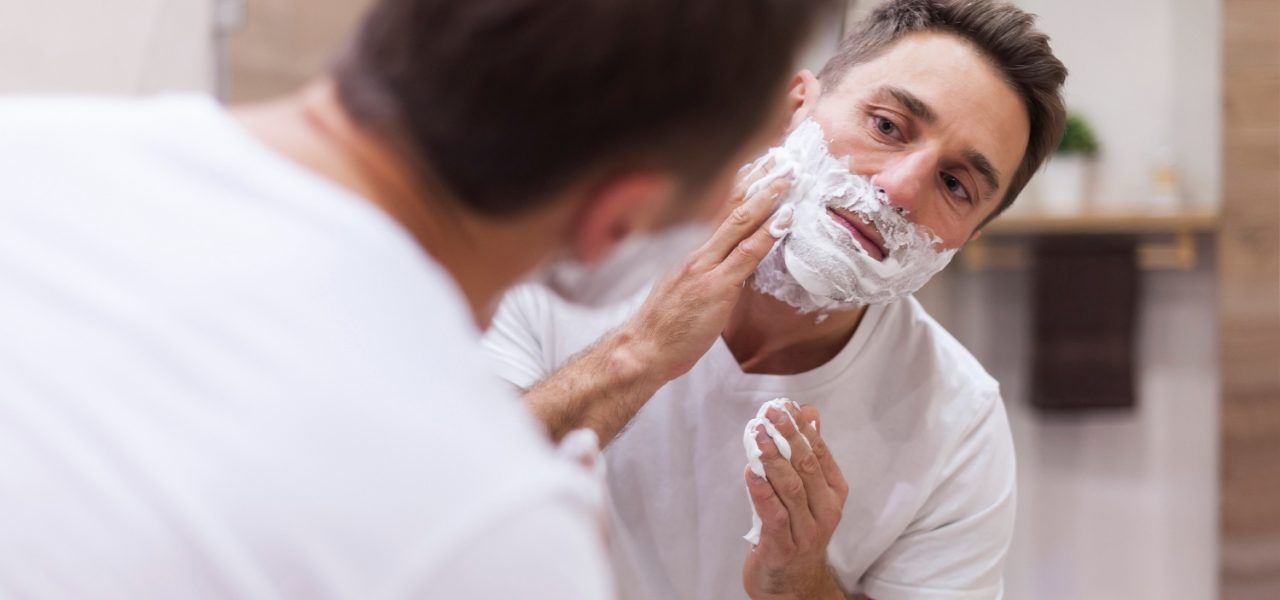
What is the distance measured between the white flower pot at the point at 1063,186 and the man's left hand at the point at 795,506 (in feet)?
4.93

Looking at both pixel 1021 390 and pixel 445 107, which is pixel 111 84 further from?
pixel 1021 390

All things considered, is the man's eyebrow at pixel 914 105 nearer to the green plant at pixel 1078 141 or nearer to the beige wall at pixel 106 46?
the beige wall at pixel 106 46

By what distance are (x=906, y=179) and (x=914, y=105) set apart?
0.26 ft

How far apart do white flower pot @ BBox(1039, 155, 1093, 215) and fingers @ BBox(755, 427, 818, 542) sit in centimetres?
153

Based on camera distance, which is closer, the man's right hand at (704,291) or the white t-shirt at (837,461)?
the man's right hand at (704,291)

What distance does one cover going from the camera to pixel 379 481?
15.6 inches

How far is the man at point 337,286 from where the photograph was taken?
387 millimetres

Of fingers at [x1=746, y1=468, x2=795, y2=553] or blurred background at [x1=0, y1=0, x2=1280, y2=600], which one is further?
blurred background at [x1=0, y1=0, x2=1280, y2=600]

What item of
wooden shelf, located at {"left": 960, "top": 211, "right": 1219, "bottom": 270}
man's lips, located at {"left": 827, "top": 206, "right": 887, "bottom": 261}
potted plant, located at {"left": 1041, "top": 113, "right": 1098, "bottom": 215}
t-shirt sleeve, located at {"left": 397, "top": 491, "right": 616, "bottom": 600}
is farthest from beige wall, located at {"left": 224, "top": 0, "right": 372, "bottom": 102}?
potted plant, located at {"left": 1041, "top": 113, "right": 1098, "bottom": 215}

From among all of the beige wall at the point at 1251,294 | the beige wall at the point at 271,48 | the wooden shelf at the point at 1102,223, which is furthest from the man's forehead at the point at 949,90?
the beige wall at the point at 1251,294

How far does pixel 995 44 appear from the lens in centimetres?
112

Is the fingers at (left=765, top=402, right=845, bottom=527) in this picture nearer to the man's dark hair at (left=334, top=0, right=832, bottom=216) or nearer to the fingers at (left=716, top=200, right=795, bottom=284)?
the fingers at (left=716, top=200, right=795, bottom=284)

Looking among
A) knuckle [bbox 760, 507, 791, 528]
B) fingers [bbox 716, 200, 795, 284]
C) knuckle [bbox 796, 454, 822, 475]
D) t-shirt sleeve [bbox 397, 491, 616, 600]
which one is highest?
fingers [bbox 716, 200, 795, 284]

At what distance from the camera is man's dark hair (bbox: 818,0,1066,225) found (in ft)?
3.67
